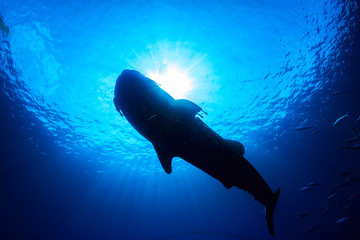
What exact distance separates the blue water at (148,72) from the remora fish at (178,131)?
23.4 feet

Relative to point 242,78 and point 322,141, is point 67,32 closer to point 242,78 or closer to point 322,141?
point 242,78

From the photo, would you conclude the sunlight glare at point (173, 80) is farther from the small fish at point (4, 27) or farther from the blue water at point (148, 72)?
the small fish at point (4, 27)

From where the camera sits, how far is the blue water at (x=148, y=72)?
9.79 metres

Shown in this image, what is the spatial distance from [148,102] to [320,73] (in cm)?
1903

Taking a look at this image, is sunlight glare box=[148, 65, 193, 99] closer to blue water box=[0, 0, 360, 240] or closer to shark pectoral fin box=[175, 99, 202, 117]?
blue water box=[0, 0, 360, 240]

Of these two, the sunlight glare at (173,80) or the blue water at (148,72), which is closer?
the blue water at (148,72)

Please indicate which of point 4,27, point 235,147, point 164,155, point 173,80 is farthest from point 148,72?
point 235,147

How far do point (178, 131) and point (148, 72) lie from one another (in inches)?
360

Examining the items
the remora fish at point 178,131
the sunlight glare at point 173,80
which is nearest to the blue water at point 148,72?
the sunlight glare at point 173,80

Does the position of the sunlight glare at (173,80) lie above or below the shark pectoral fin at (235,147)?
above

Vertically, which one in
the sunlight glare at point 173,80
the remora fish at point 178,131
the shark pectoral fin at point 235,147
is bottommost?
the remora fish at point 178,131

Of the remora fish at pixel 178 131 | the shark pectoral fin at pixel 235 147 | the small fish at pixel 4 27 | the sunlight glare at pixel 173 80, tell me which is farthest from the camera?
the sunlight glare at pixel 173 80

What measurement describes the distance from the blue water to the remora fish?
23.4ft

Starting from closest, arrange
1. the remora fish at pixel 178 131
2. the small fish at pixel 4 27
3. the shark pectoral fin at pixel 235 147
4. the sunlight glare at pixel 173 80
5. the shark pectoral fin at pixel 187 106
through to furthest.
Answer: the remora fish at pixel 178 131 → the shark pectoral fin at pixel 187 106 → the shark pectoral fin at pixel 235 147 → the small fish at pixel 4 27 → the sunlight glare at pixel 173 80
